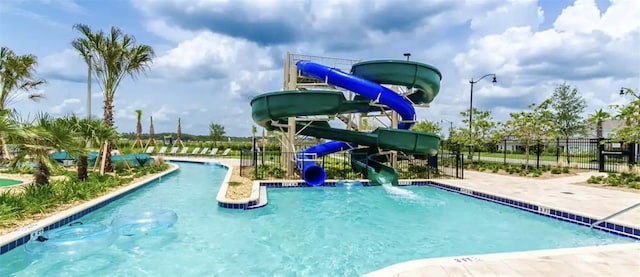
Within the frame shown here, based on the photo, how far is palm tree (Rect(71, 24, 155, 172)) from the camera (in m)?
13.5

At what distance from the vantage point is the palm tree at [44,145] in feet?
25.6

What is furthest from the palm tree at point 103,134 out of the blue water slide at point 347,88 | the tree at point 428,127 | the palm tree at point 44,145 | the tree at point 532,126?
the tree at point 428,127

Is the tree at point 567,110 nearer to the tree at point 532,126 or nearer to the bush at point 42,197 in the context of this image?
the tree at point 532,126

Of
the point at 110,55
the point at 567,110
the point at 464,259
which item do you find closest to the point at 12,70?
the point at 110,55

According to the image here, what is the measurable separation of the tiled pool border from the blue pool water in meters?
0.22

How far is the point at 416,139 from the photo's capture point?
13797 millimetres

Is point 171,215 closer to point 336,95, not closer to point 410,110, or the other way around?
point 336,95

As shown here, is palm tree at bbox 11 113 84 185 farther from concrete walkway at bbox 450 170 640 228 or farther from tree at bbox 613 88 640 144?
tree at bbox 613 88 640 144

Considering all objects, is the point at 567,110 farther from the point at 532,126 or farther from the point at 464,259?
the point at 464,259

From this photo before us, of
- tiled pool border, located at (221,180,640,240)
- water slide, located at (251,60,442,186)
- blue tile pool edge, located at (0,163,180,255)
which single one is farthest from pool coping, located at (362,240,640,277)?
water slide, located at (251,60,442,186)

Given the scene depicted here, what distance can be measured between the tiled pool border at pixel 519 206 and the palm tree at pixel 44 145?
4217 millimetres

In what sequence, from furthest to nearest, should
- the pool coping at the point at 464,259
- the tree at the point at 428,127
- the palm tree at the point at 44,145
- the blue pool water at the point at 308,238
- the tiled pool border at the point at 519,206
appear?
the tree at the point at 428,127 < the palm tree at the point at 44,145 < the tiled pool border at the point at 519,206 < the blue pool water at the point at 308,238 < the pool coping at the point at 464,259

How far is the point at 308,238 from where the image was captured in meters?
6.82

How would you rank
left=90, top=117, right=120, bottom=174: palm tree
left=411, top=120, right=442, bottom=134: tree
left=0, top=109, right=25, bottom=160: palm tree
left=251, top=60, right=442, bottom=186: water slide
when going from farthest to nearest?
left=411, top=120, right=442, bottom=134: tree < left=251, top=60, right=442, bottom=186: water slide < left=90, top=117, right=120, bottom=174: palm tree < left=0, top=109, right=25, bottom=160: palm tree
